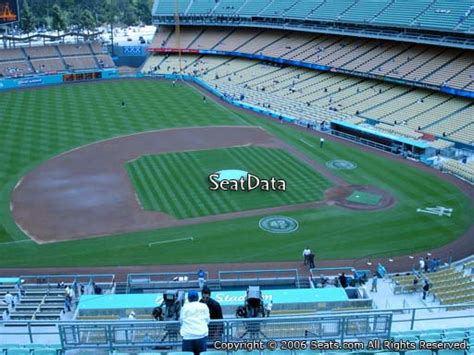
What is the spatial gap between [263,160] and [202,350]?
112 ft

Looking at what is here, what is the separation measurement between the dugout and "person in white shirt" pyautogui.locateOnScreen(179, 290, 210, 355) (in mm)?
38635

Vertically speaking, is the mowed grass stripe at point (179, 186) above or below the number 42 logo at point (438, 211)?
above

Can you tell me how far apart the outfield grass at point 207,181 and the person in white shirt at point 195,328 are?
921 inches

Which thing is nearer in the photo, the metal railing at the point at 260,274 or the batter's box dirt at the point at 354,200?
the metal railing at the point at 260,274

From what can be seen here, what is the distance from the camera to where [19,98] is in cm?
6538

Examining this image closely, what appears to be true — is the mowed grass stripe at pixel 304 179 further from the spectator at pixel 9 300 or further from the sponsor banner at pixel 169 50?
the sponsor banner at pixel 169 50

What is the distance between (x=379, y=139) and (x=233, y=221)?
70.9ft

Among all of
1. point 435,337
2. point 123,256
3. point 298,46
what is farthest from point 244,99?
point 435,337

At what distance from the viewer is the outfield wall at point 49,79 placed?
2815 inches

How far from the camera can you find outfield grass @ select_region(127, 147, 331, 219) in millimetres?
34250

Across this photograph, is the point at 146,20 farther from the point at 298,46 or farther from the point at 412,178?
the point at 412,178

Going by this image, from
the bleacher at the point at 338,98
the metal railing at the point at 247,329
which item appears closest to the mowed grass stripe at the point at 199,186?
the bleacher at the point at 338,98

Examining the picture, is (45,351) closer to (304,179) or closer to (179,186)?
(179,186)

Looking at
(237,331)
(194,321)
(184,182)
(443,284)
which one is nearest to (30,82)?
(184,182)
